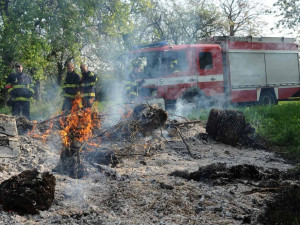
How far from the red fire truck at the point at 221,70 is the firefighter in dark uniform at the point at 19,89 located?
3.77m

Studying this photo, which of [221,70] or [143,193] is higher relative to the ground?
[221,70]

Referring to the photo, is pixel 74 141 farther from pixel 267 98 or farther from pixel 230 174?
pixel 267 98

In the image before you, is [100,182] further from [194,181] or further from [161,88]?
[161,88]

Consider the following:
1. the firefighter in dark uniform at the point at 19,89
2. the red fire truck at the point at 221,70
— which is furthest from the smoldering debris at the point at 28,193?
the red fire truck at the point at 221,70

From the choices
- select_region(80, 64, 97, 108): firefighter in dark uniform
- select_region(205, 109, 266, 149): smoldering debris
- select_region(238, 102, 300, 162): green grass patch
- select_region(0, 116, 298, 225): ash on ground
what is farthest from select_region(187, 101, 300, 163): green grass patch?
select_region(80, 64, 97, 108): firefighter in dark uniform

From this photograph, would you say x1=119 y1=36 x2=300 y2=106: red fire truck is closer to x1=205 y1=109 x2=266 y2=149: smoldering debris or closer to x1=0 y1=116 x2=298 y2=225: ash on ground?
x1=205 y1=109 x2=266 y2=149: smoldering debris

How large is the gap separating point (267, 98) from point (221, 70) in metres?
3.67

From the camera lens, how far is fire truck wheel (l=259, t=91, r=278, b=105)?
49.9ft

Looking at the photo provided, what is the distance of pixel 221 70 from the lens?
13.2m

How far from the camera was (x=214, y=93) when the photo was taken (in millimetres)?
13016

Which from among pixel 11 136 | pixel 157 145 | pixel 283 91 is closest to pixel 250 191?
pixel 157 145

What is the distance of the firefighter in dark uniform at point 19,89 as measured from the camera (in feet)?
31.2

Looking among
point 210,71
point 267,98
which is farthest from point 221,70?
point 267,98

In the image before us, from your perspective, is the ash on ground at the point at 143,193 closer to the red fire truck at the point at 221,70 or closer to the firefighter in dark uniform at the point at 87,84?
the firefighter in dark uniform at the point at 87,84
